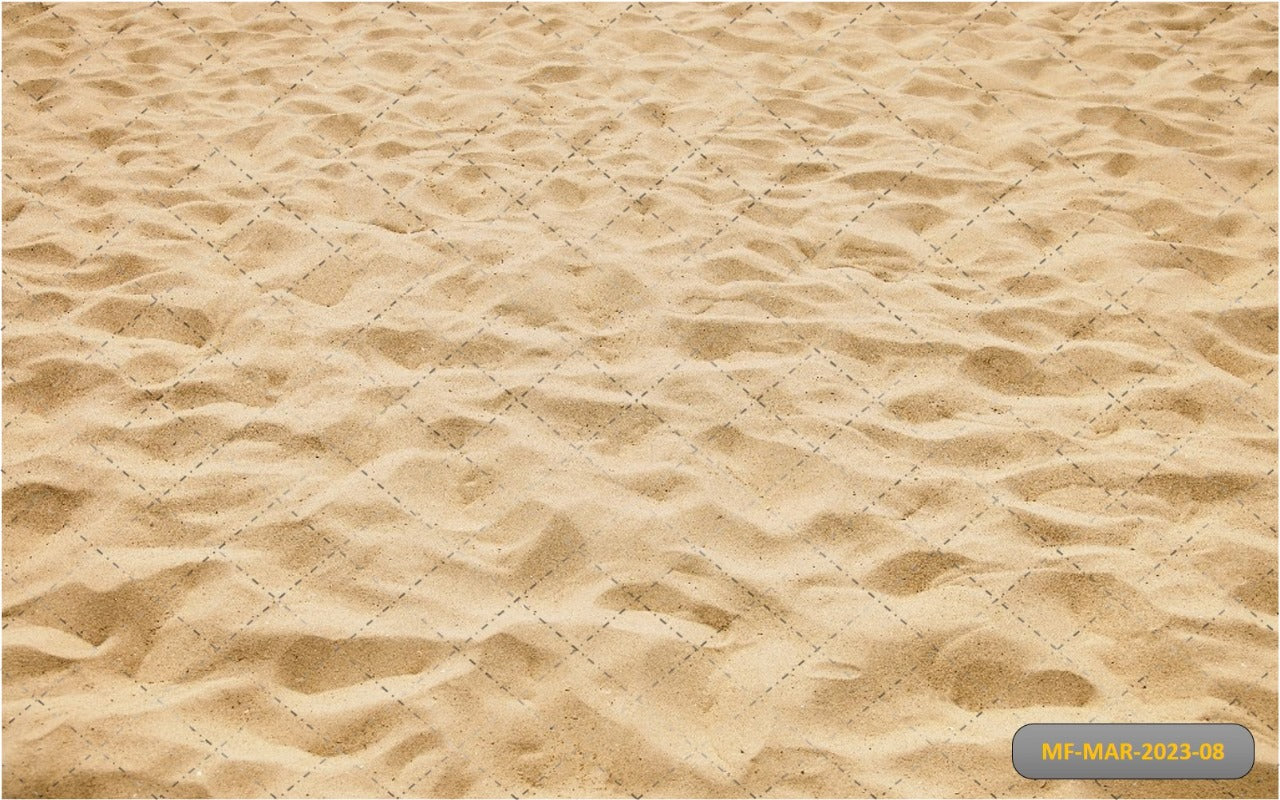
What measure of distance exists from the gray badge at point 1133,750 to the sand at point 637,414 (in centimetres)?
4

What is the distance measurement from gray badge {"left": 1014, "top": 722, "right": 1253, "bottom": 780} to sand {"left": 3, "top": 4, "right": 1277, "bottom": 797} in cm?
4

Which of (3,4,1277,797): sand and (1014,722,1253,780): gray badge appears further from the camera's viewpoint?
(3,4,1277,797): sand

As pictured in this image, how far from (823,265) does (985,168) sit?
0.97m

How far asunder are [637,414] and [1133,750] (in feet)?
4.68

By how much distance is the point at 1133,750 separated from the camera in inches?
72.3

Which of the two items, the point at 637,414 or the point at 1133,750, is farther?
the point at 637,414

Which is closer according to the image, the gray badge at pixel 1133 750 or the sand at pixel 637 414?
the gray badge at pixel 1133 750

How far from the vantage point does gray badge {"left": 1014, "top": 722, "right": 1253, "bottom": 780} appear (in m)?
1.80

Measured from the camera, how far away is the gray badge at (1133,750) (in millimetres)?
1800

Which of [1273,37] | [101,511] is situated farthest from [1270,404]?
[101,511]

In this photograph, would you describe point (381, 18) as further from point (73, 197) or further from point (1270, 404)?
point (1270, 404)

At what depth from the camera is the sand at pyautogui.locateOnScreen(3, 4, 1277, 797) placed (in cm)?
192

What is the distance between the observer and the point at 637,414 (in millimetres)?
2631

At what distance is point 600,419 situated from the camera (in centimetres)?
262
